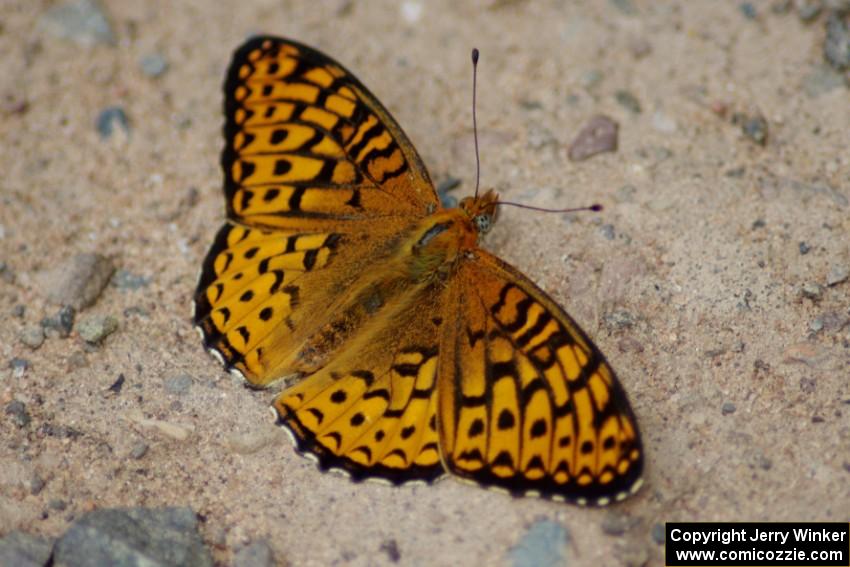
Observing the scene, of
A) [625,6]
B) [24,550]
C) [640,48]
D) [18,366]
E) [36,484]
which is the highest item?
[625,6]

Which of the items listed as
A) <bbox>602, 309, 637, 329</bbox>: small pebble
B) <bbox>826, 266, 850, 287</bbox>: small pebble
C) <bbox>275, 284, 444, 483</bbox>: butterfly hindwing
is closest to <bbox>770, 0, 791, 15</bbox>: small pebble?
<bbox>826, 266, 850, 287</bbox>: small pebble

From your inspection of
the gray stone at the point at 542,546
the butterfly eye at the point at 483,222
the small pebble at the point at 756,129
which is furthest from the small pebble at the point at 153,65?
the gray stone at the point at 542,546

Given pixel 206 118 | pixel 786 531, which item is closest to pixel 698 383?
pixel 786 531

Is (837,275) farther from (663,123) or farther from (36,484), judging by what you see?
(36,484)

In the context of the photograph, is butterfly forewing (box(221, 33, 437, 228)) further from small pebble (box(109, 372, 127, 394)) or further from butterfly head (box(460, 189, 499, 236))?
small pebble (box(109, 372, 127, 394))

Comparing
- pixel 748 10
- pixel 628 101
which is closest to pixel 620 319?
pixel 628 101

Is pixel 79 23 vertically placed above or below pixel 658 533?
above

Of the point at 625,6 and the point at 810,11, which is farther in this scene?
the point at 625,6
